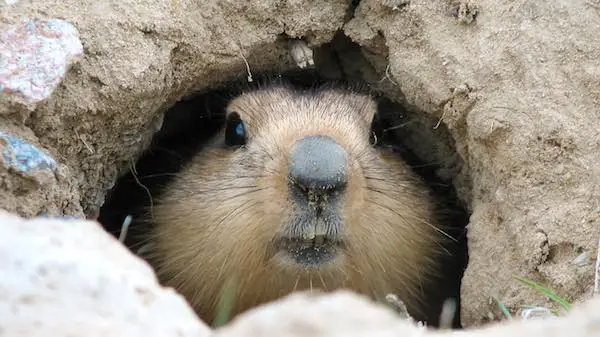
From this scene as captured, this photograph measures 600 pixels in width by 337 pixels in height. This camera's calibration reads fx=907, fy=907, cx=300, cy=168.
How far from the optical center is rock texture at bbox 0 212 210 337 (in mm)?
2293

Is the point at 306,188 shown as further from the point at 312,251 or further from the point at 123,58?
the point at 123,58

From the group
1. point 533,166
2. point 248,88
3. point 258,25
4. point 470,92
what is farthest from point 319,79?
point 533,166

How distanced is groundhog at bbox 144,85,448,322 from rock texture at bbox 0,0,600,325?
455mm

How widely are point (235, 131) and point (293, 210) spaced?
140cm

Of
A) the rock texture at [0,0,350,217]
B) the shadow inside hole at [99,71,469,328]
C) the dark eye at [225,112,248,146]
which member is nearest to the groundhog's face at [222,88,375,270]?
the dark eye at [225,112,248,146]

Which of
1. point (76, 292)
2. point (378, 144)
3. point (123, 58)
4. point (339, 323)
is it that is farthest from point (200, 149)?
point (339, 323)

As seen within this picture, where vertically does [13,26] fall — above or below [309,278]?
above

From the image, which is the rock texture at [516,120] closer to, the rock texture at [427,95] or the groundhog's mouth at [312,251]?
the rock texture at [427,95]

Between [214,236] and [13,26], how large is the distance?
5.10 feet

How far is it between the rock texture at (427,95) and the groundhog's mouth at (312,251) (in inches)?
32.9

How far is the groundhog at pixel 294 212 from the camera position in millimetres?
4438

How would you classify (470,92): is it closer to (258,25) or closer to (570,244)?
(570,244)

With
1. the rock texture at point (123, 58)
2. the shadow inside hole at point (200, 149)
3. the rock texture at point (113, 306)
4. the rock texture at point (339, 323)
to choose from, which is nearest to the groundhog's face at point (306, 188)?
the rock texture at point (123, 58)

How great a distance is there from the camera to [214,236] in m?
5.06
